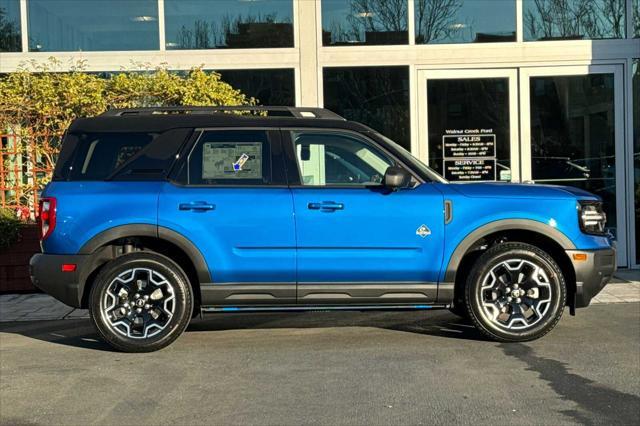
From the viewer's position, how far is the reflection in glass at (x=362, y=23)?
9.98 m

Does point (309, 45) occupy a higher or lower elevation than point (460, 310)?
higher

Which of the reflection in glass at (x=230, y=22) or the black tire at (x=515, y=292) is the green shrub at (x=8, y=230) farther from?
the black tire at (x=515, y=292)

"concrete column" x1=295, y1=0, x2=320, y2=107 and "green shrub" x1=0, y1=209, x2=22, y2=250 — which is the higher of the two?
"concrete column" x1=295, y1=0, x2=320, y2=107

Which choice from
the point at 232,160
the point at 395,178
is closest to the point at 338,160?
the point at 395,178

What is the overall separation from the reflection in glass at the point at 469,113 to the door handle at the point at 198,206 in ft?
17.0

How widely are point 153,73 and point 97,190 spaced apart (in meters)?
4.56

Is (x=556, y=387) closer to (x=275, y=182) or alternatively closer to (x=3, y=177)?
(x=275, y=182)

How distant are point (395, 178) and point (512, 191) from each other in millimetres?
1057

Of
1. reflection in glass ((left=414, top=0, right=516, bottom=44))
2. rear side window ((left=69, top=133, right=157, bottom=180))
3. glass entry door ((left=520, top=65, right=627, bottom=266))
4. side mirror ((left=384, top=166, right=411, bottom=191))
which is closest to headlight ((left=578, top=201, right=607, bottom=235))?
side mirror ((left=384, top=166, right=411, bottom=191))

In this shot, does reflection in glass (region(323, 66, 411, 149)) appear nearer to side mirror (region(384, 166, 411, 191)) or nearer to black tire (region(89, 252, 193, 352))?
side mirror (region(384, 166, 411, 191))

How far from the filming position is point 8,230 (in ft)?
27.7

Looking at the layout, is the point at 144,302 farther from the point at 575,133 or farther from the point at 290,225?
the point at 575,133

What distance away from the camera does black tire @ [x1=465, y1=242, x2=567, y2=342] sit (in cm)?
561

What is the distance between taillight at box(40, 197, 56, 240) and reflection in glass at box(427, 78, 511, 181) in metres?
5.90
